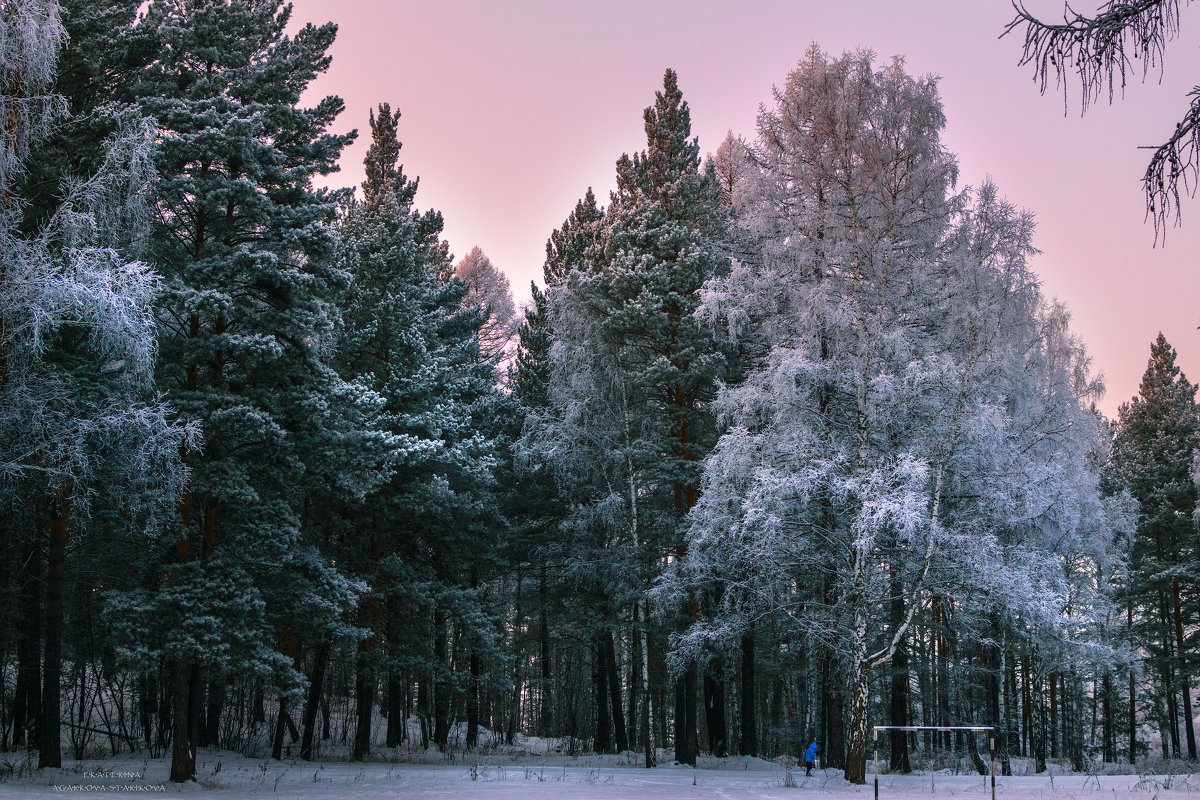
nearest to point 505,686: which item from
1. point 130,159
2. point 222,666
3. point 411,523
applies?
point 411,523

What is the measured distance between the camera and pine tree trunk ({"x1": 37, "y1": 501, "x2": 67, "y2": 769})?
577 inches

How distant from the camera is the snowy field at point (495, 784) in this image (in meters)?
13.8

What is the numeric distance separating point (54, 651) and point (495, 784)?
26.5 ft

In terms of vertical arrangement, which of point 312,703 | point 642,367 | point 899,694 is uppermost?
point 642,367

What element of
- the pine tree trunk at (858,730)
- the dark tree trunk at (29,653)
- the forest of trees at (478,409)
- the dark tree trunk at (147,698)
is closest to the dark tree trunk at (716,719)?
the forest of trees at (478,409)

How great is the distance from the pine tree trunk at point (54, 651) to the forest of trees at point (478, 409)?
8 cm

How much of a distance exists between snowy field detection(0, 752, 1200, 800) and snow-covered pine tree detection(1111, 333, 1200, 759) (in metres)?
18.6

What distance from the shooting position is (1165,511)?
1427 inches

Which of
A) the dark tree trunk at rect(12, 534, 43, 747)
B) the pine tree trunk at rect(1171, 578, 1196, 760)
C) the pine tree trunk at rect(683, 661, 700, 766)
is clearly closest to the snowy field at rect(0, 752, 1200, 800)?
the pine tree trunk at rect(683, 661, 700, 766)

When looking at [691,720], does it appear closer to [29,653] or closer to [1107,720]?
[29,653]

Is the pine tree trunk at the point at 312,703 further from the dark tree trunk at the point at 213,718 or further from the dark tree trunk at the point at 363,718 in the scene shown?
the dark tree trunk at the point at 213,718

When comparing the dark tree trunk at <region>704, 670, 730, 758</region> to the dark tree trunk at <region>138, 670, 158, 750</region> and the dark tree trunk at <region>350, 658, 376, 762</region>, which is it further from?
the dark tree trunk at <region>138, 670, 158, 750</region>

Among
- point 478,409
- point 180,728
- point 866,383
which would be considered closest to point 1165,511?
point 866,383

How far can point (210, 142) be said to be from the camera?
1545 centimetres
